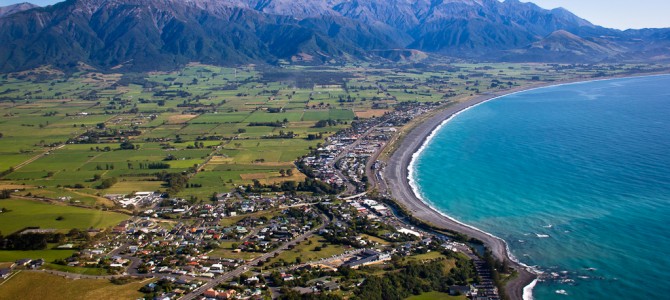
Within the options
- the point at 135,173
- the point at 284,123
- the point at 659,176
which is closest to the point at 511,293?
the point at 659,176

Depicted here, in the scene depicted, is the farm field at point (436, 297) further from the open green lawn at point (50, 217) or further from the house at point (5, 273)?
the open green lawn at point (50, 217)

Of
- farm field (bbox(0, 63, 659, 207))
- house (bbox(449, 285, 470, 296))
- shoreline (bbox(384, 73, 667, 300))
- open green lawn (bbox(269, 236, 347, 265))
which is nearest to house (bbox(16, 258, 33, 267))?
farm field (bbox(0, 63, 659, 207))

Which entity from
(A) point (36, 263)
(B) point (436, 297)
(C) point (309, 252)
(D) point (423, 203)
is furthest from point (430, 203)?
(A) point (36, 263)

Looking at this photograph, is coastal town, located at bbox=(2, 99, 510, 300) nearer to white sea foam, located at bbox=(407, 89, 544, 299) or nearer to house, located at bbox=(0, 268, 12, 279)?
house, located at bbox=(0, 268, 12, 279)

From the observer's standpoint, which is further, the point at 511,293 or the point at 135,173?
the point at 135,173

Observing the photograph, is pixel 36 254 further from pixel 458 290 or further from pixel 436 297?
pixel 458 290

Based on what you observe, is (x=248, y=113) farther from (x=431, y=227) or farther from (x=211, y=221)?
(x=431, y=227)

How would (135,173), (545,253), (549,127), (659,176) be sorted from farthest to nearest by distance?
(549,127), (135,173), (659,176), (545,253)
